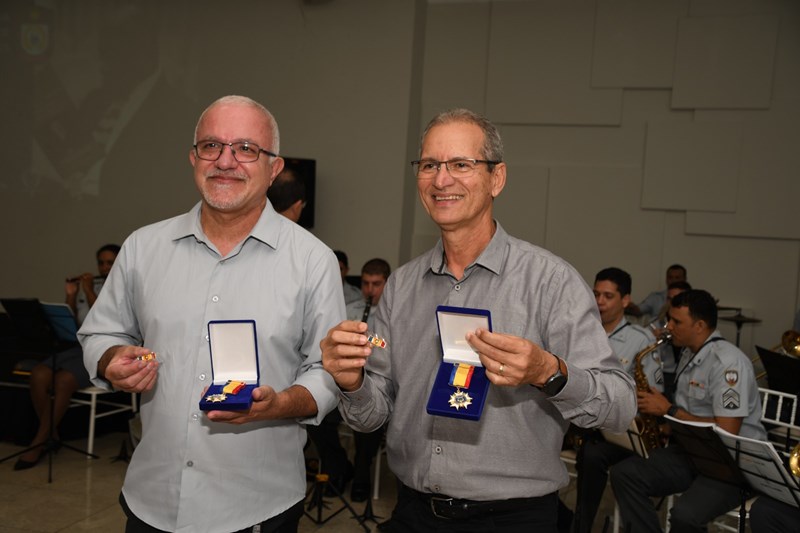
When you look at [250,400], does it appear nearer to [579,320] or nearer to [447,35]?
[579,320]

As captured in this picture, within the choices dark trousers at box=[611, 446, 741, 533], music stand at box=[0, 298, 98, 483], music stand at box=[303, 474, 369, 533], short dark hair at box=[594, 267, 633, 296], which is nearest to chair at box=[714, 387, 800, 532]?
dark trousers at box=[611, 446, 741, 533]

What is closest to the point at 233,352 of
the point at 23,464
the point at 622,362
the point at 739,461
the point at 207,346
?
the point at 207,346

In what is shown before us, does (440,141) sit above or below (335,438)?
above

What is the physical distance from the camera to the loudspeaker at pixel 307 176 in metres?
8.10

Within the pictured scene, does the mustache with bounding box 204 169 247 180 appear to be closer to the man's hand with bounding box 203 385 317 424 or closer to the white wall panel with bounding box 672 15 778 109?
the man's hand with bounding box 203 385 317 424

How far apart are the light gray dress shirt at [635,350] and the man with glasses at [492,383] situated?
295 cm

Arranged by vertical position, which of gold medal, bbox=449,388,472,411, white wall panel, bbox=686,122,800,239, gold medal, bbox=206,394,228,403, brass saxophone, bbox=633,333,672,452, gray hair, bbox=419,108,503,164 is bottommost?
brass saxophone, bbox=633,333,672,452

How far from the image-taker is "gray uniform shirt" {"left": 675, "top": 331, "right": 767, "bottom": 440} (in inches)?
150

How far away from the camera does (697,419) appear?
158 inches

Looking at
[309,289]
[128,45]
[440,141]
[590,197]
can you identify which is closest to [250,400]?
[309,289]

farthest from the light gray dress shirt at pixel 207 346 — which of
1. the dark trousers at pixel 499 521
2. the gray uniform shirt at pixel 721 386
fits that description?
the gray uniform shirt at pixel 721 386

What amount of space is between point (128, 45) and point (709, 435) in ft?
27.3

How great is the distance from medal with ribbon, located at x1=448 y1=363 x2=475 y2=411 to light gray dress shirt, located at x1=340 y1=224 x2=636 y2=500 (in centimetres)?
17

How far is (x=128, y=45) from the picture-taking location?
891cm
